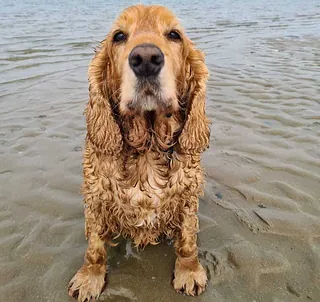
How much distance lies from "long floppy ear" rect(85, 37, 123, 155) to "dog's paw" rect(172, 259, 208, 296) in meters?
1.06

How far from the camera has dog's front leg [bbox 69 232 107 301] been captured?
2707 millimetres

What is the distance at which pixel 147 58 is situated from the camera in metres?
2.11

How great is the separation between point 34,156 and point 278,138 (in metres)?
3.08

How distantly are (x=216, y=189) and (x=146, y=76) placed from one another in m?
1.98

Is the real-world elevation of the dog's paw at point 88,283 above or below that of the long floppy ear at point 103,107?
below

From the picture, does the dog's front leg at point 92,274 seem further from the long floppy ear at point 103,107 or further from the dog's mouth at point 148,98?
the dog's mouth at point 148,98

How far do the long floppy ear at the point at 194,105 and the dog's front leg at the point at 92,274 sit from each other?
0.99 meters

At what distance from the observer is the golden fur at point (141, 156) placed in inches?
103

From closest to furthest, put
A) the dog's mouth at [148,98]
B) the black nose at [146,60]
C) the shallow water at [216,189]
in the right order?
1. the black nose at [146,60]
2. the dog's mouth at [148,98]
3. the shallow water at [216,189]

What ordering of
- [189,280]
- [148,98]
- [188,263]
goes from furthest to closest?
[188,263], [189,280], [148,98]

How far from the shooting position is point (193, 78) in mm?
2783

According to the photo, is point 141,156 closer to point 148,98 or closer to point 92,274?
point 148,98

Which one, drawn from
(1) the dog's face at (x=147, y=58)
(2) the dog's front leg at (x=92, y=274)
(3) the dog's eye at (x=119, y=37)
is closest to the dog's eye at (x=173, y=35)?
(1) the dog's face at (x=147, y=58)

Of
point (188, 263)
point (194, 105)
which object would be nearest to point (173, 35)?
point (194, 105)
